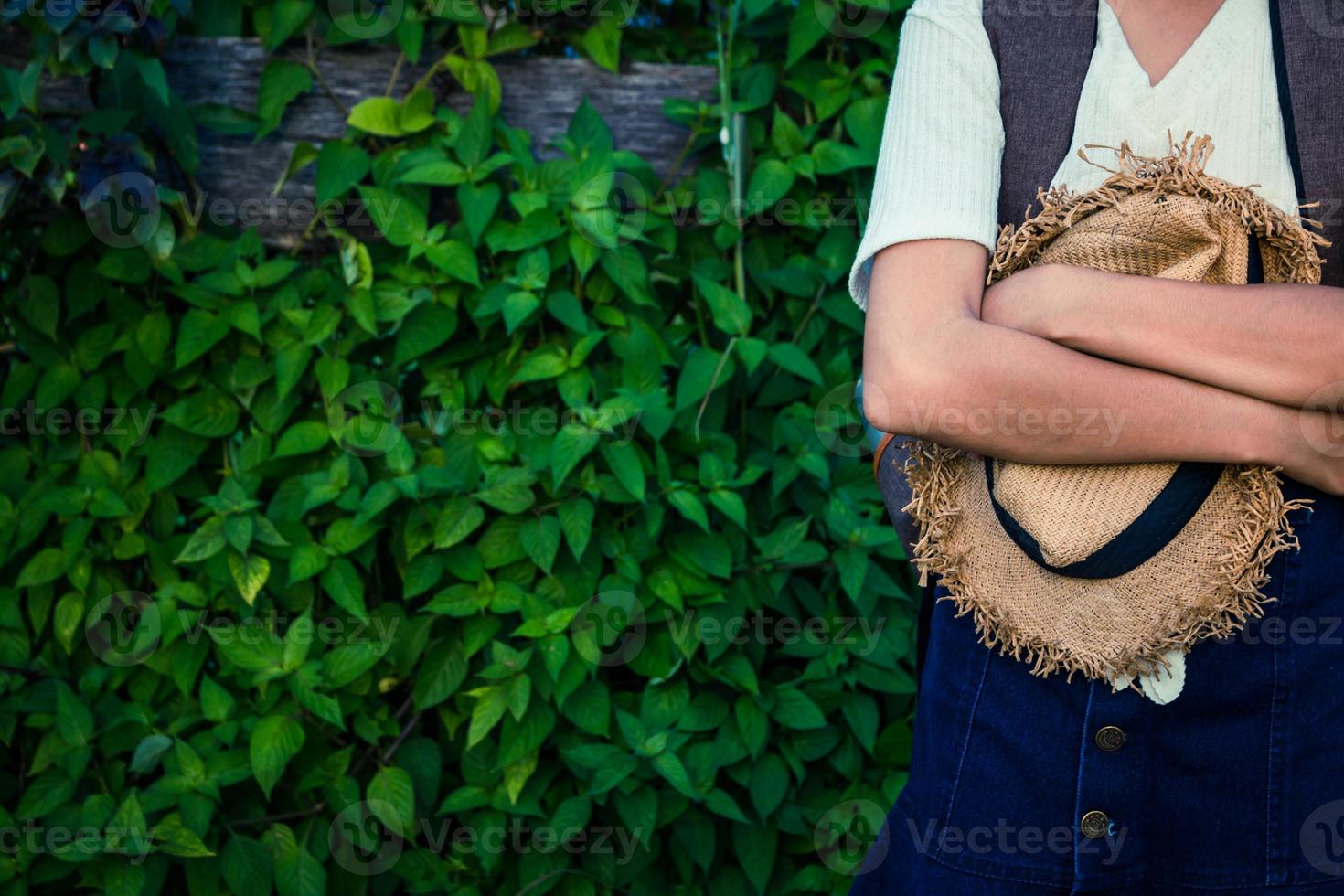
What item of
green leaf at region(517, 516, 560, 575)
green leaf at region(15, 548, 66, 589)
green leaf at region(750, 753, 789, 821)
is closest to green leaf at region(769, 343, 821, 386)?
green leaf at region(517, 516, 560, 575)

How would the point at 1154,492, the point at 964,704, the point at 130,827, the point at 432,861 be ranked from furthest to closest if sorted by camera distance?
the point at 432,861 → the point at 130,827 → the point at 964,704 → the point at 1154,492

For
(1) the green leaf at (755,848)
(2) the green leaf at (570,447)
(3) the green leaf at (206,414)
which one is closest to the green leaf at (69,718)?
(3) the green leaf at (206,414)

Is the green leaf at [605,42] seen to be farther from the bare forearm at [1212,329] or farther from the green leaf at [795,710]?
the bare forearm at [1212,329]

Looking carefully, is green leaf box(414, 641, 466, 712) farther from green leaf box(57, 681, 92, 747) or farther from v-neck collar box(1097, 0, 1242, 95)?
v-neck collar box(1097, 0, 1242, 95)

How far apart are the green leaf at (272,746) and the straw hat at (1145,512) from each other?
1.64 meters

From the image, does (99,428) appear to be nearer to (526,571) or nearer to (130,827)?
(130,827)

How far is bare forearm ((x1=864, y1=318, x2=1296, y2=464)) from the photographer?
1073 mm

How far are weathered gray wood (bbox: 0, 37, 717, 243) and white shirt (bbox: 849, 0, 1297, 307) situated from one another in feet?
4.17

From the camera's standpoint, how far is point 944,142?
1.17 metres

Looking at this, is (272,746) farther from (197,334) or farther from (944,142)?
(944,142)

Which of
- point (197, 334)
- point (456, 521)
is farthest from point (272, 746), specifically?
point (197, 334)

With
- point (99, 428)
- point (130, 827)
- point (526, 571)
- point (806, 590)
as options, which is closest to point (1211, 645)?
point (806, 590)

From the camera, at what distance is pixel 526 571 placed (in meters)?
2.32

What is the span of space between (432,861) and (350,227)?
4.47 ft
